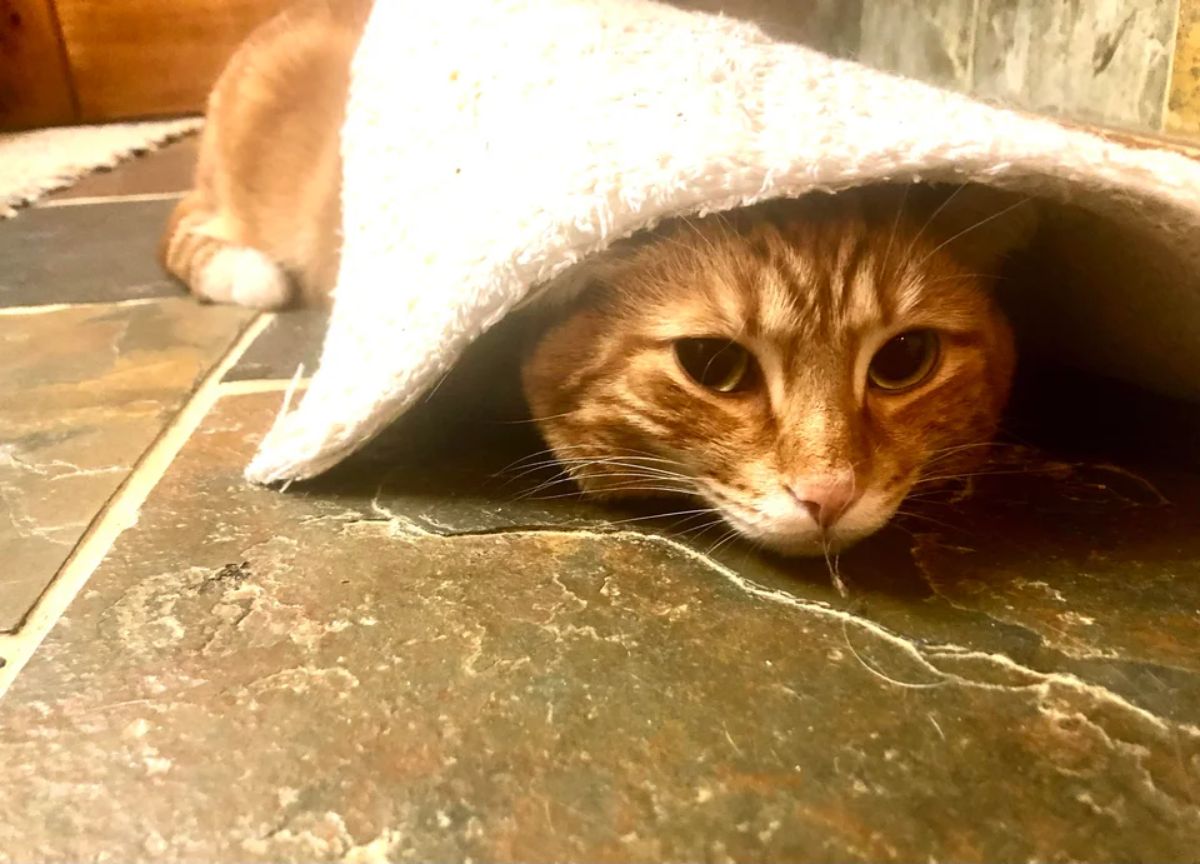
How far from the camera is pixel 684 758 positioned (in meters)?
0.68

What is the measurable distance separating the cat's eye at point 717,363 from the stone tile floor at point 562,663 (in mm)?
152

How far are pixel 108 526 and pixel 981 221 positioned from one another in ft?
3.02

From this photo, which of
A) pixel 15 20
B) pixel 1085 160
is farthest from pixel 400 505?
pixel 15 20

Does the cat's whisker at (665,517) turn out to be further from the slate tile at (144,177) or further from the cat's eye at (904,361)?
the slate tile at (144,177)

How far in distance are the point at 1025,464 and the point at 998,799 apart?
0.53 metres

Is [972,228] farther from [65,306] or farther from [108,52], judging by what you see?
[108,52]

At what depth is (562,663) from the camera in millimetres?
772

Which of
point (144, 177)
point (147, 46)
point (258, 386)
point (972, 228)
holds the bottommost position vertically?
point (144, 177)

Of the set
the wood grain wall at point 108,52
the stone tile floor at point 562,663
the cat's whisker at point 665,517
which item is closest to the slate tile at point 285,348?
the stone tile floor at point 562,663

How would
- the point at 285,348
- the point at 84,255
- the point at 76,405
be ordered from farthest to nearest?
the point at 84,255 < the point at 285,348 < the point at 76,405

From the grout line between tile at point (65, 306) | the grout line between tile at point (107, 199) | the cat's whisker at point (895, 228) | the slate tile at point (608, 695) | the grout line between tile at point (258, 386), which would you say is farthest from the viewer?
the grout line between tile at point (107, 199)

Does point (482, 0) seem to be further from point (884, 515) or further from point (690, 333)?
point (884, 515)

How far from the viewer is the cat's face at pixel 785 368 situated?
875 mm

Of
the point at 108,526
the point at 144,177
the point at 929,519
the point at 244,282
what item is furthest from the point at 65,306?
the point at 929,519
